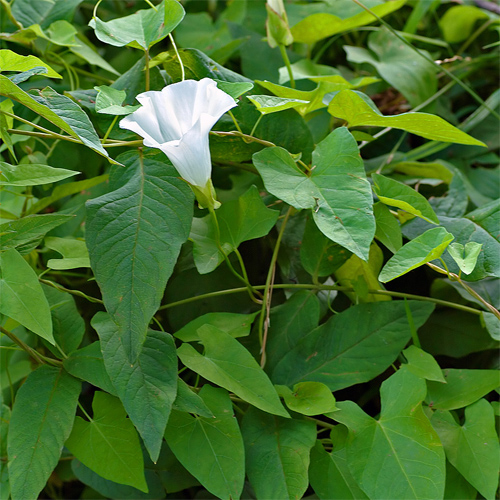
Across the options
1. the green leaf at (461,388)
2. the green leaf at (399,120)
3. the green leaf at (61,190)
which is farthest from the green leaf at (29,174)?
the green leaf at (461,388)

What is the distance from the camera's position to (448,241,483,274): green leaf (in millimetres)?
328

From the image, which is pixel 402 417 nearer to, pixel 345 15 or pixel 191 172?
pixel 191 172

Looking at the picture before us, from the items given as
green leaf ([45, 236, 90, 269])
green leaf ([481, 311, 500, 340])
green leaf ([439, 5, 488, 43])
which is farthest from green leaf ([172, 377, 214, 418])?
green leaf ([439, 5, 488, 43])

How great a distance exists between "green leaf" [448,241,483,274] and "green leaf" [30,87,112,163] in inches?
9.0

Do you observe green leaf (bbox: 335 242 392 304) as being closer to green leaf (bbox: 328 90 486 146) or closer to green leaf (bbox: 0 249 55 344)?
green leaf (bbox: 328 90 486 146)

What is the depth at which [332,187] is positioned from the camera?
34cm

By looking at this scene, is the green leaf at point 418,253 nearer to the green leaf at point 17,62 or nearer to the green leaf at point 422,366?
the green leaf at point 422,366

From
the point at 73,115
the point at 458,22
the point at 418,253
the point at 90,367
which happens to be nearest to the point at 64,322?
the point at 90,367

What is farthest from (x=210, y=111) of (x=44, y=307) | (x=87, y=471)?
(x=87, y=471)

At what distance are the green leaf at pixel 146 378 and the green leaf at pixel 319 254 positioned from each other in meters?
0.14

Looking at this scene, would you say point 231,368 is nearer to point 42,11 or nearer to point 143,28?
point 143,28

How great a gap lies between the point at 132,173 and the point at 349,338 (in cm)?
21

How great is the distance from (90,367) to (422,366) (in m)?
0.24

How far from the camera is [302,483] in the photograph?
1.09 feet
